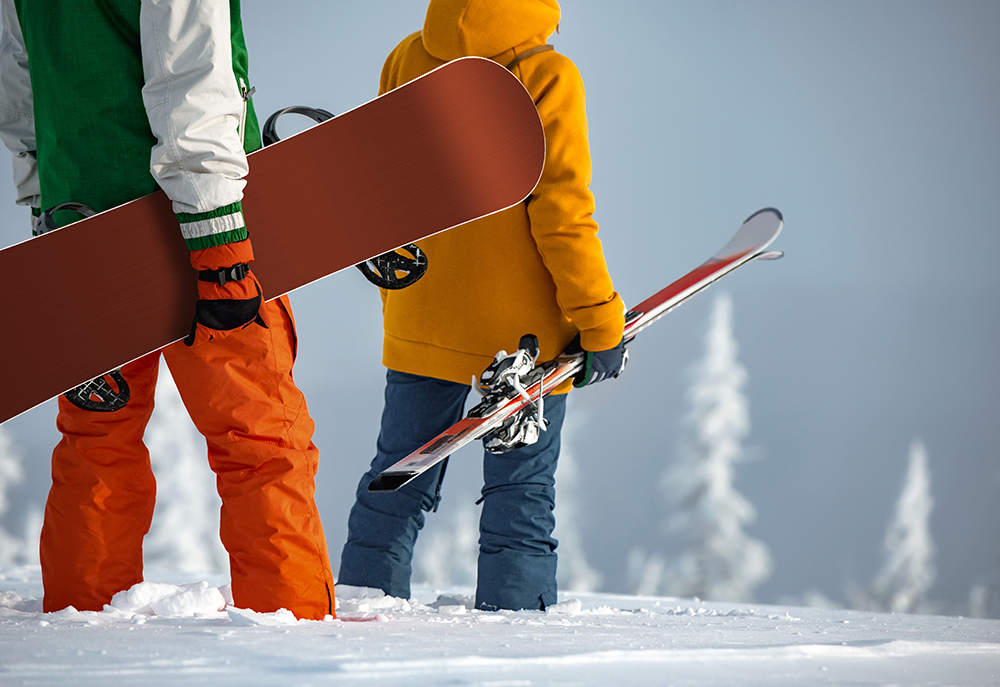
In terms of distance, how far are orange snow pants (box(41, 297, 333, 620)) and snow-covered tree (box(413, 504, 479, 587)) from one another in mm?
2511

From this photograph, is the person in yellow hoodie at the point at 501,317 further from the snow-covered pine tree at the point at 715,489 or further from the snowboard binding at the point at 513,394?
Result: the snow-covered pine tree at the point at 715,489

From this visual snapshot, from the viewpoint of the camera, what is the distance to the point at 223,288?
116 cm

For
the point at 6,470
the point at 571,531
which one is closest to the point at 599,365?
the point at 571,531

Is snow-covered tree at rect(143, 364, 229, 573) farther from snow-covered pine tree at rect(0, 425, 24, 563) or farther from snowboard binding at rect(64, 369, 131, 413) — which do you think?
snowboard binding at rect(64, 369, 131, 413)

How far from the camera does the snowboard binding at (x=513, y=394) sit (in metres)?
1.49

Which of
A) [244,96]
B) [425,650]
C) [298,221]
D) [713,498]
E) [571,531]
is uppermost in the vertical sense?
[244,96]

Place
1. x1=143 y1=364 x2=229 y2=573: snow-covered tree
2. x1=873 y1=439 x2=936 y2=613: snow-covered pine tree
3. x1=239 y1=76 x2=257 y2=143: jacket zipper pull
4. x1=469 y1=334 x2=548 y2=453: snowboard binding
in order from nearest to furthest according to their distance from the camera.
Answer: x1=239 y1=76 x2=257 y2=143: jacket zipper pull
x1=469 y1=334 x2=548 y2=453: snowboard binding
x1=873 y1=439 x2=936 y2=613: snow-covered pine tree
x1=143 y1=364 x2=229 y2=573: snow-covered tree

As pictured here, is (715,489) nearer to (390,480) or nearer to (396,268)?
(396,268)

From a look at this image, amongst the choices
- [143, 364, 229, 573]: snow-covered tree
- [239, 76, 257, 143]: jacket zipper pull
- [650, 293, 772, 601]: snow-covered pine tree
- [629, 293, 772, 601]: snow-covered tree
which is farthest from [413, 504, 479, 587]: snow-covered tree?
[239, 76, 257, 143]: jacket zipper pull

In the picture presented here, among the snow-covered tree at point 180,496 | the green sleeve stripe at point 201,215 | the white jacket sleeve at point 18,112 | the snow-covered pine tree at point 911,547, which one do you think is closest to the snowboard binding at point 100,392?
the white jacket sleeve at point 18,112

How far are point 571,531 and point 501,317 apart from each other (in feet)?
7.80

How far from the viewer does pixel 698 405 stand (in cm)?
379

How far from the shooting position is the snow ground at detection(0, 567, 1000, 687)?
0.88m

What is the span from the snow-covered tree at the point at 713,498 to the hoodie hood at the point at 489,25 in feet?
8.35
